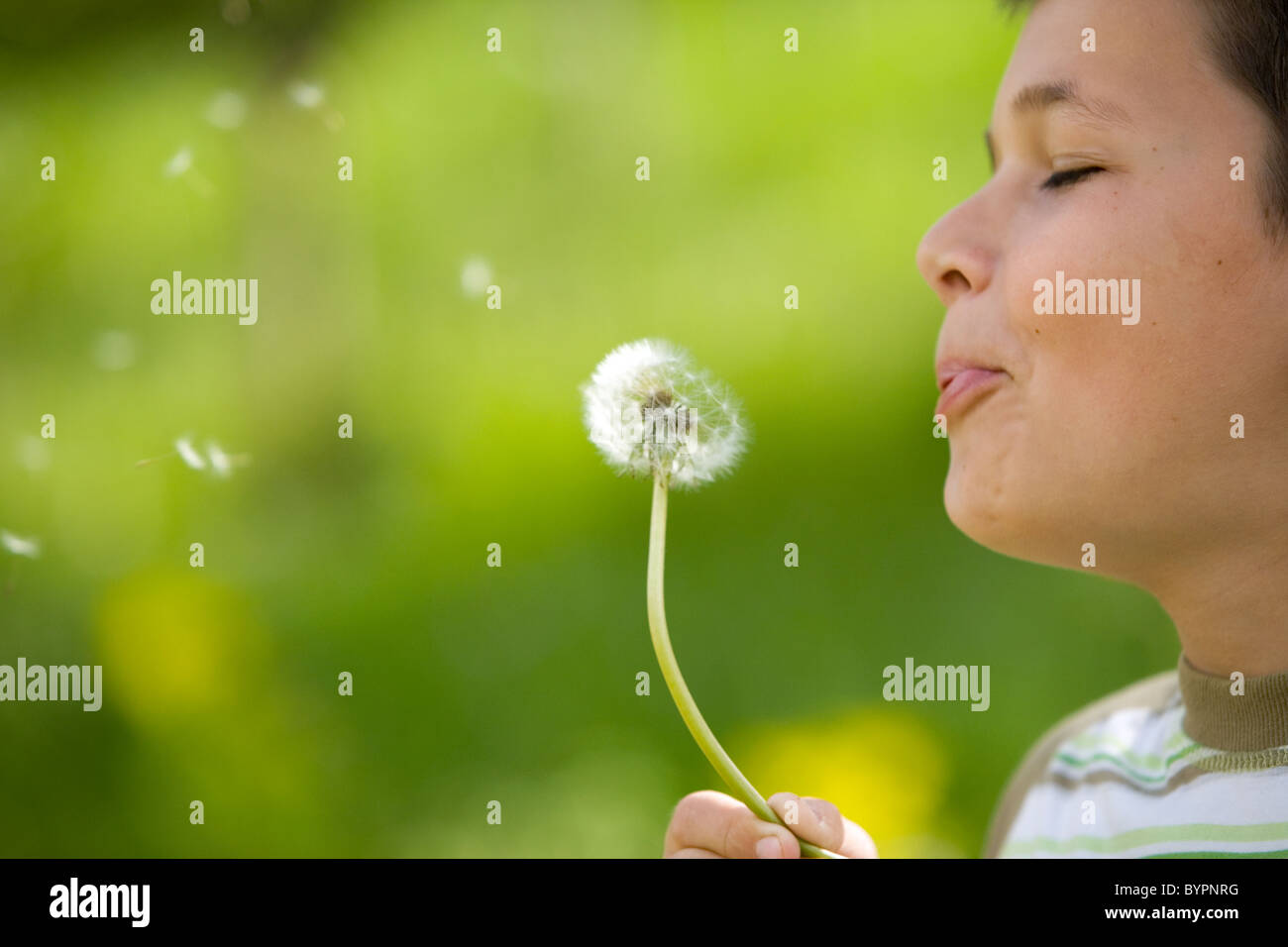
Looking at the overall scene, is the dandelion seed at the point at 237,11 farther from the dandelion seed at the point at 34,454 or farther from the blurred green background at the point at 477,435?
the dandelion seed at the point at 34,454

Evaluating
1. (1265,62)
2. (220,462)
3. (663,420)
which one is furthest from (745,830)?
(220,462)

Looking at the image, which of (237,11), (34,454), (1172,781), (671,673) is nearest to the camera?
(671,673)

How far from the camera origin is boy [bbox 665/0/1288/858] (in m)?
0.52

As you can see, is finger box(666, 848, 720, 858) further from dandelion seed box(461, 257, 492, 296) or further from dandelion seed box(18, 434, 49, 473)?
dandelion seed box(18, 434, 49, 473)

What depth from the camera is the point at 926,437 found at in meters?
1.19

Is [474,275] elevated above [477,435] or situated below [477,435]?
above

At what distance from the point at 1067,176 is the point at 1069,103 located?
4 cm

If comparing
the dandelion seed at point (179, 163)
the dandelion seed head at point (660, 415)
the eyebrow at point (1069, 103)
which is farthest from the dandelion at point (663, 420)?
the dandelion seed at point (179, 163)

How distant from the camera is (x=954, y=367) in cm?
59

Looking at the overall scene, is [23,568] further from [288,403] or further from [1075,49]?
[1075,49]

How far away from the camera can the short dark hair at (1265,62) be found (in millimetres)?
517

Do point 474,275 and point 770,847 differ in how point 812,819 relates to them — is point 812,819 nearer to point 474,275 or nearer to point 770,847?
point 770,847

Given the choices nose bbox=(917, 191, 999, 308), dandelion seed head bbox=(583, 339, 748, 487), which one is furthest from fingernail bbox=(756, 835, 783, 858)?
nose bbox=(917, 191, 999, 308)

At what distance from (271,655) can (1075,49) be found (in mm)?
977
